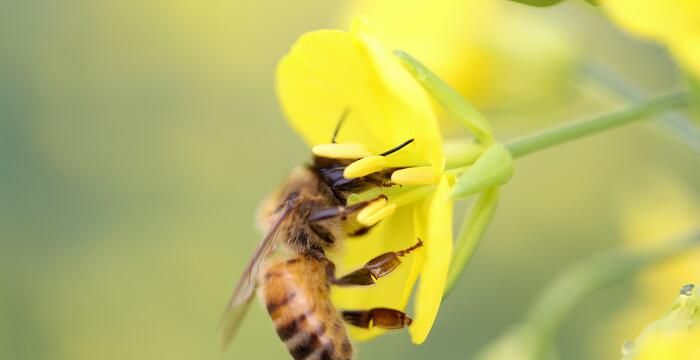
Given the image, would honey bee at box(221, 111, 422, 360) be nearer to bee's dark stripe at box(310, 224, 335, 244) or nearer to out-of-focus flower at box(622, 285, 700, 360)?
bee's dark stripe at box(310, 224, 335, 244)

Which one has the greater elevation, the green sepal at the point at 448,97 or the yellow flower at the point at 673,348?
the green sepal at the point at 448,97

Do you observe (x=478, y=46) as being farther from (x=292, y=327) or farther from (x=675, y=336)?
(x=675, y=336)

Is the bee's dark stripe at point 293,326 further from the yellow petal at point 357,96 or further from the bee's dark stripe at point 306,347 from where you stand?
the yellow petal at point 357,96

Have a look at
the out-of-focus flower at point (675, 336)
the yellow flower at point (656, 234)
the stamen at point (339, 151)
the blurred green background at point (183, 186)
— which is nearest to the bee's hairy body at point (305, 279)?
the stamen at point (339, 151)

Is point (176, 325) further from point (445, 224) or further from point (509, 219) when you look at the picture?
point (445, 224)

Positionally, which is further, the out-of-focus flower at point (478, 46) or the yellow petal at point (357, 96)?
the out-of-focus flower at point (478, 46)

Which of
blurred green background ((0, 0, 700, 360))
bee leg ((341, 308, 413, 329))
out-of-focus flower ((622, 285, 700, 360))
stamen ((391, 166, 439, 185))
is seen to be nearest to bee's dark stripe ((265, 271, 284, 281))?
bee leg ((341, 308, 413, 329))
